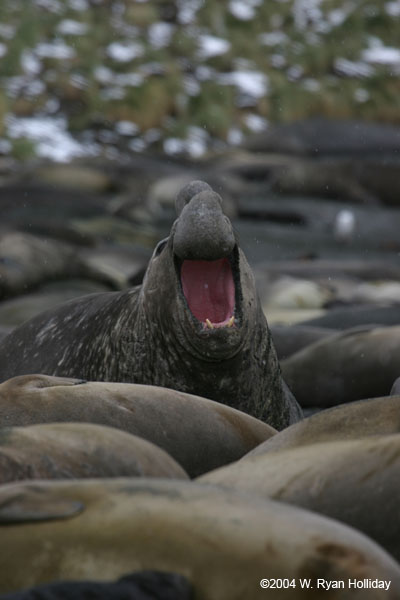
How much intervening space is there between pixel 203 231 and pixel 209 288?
1.11ft

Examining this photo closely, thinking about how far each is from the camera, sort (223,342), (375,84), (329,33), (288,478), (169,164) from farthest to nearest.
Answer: (329,33) < (375,84) < (169,164) < (223,342) < (288,478)

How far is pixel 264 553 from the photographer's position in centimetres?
169

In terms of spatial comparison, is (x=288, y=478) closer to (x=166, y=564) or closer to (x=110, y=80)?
(x=166, y=564)

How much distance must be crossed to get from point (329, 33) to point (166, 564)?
24024 millimetres

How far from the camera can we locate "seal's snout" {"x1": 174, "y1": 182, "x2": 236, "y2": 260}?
11.3 ft

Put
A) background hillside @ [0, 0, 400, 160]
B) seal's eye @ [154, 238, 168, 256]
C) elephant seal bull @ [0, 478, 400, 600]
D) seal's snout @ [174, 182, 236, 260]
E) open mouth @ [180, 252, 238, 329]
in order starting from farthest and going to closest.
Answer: background hillside @ [0, 0, 400, 160], seal's eye @ [154, 238, 168, 256], open mouth @ [180, 252, 238, 329], seal's snout @ [174, 182, 236, 260], elephant seal bull @ [0, 478, 400, 600]

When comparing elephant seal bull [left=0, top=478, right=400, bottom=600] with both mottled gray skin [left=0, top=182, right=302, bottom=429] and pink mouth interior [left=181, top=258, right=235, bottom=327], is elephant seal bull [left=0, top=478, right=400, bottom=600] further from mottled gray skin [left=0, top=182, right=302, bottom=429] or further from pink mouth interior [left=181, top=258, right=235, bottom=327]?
pink mouth interior [left=181, top=258, right=235, bottom=327]

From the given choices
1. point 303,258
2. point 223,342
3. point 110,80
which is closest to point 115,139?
point 110,80

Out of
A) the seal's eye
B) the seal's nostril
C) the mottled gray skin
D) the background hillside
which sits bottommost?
the background hillside

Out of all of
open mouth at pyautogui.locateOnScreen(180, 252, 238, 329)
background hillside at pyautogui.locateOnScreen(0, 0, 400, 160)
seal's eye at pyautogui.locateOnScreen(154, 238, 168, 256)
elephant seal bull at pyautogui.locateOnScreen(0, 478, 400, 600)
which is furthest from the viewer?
background hillside at pyautogui.locateOnScreen(0, 0, 400, 160)

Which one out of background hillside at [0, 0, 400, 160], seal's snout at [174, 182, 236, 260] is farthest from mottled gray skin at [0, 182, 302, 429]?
background hillside at [0, 0, 400, 160]

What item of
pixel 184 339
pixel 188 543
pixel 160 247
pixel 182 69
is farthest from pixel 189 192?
pixel 182 69

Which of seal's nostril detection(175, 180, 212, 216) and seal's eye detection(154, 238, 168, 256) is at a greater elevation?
seal's nostril detection(175, 180, 212, 216)

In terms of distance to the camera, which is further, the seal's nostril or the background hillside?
the background hillside
